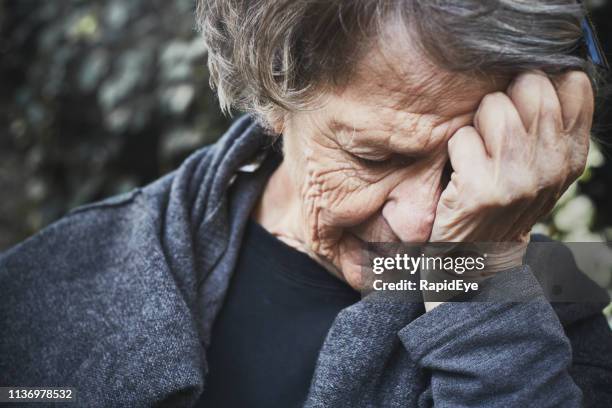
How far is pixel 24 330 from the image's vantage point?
1.58 meters

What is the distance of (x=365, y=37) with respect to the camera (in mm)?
1166

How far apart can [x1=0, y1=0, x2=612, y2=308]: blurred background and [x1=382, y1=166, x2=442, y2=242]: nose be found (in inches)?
49.5

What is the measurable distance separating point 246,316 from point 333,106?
65 centimetres

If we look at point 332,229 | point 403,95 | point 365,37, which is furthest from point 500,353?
point 365,37

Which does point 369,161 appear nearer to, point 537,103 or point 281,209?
point 537,103

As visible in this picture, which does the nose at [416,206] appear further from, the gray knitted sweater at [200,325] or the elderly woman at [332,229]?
the gray knitted sweater at [200,325]

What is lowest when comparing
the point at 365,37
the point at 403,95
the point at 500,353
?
the point at 500,353

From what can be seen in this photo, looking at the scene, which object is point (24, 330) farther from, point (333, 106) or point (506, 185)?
point (506, 185)

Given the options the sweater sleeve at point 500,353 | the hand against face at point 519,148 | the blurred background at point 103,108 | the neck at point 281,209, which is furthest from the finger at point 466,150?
the blurred background at point 103,108

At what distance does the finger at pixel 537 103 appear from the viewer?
1158 millimetres

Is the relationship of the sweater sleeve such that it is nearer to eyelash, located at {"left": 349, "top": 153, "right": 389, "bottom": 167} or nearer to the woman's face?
the woman's face

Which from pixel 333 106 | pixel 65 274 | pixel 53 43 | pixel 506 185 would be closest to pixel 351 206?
pixel 333 106

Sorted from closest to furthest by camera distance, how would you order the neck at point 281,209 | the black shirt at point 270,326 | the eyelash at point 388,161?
the eyelash at point 388,161 < the black shirt at point 270,326 < the neck at point 281,209

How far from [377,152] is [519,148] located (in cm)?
28
